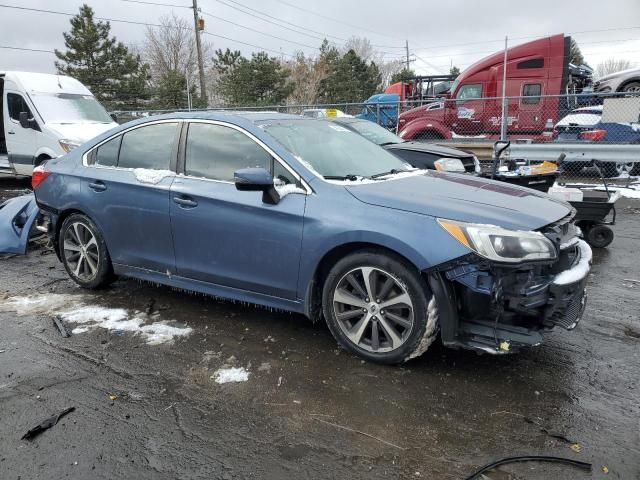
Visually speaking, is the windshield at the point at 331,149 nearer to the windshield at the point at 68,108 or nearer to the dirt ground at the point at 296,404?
the dirt ground at the point at 296,404

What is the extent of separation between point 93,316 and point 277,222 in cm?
193

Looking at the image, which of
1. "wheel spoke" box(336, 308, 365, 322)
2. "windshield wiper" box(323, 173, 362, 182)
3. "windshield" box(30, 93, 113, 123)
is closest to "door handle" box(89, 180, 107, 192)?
"windshield wiper" box(323, 173, 362, 182)

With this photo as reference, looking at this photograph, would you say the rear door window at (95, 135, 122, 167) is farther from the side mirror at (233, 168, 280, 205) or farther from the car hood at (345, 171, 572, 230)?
the car hood at (345, 171, 572, 230)

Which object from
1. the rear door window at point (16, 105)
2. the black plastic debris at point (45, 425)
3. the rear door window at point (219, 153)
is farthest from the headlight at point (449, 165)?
the rear door window at point (16, 105)

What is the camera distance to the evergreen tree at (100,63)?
1353 inches

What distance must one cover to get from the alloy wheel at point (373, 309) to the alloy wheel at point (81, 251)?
8.29 ft

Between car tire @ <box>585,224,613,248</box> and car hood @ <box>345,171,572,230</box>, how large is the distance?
3.07 meters

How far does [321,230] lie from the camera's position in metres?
3.44

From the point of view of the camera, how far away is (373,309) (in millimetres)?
3381

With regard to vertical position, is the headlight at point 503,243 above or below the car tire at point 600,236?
above

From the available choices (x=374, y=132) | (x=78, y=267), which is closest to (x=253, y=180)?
(x=78, y=267)

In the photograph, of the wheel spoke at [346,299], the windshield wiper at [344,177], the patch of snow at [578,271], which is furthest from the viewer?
the windshield wiper at [344,177]

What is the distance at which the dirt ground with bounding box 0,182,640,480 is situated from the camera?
255 centimetres

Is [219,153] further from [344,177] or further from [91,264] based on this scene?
[91,264]
